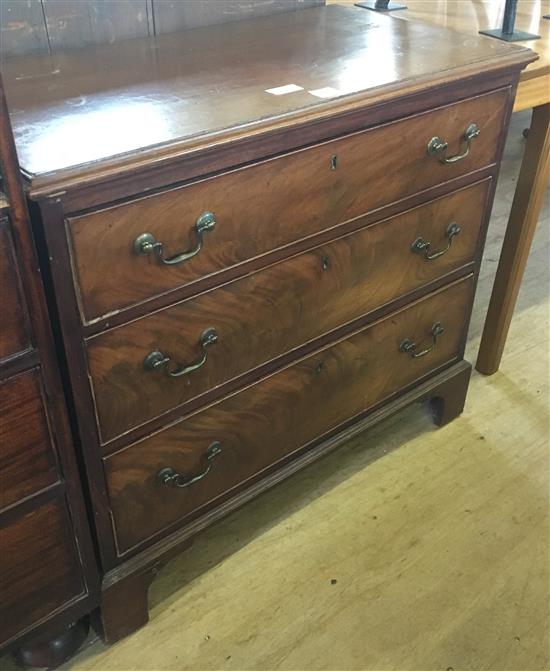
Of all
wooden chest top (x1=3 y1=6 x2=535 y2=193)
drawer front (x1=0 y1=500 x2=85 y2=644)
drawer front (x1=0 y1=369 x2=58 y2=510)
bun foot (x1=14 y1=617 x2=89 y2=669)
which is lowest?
bun foot (x1=14 y1=617 x2=89 y2=669)

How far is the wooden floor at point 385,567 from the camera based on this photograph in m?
1.26

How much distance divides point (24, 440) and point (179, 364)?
25cm

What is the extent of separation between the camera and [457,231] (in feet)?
4.57

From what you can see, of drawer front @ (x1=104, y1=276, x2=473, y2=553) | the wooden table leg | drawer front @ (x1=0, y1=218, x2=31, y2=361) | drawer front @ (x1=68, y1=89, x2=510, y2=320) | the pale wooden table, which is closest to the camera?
drawer front @ (x1=0, y1=218, x2=31, y2=361)

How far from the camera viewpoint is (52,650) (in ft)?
3.92

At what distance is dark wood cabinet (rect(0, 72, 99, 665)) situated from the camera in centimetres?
82

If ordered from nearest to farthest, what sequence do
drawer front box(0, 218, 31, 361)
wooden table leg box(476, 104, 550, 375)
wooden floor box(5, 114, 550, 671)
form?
drawer front box(0, 218, 31, 361), wooden floor box(5, 114, 550, 671), wooden table leg box(476, 104, 550, 375)

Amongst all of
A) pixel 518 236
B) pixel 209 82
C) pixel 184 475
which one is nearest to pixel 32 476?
pixel 184 475

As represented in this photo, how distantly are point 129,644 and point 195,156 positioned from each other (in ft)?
2.80

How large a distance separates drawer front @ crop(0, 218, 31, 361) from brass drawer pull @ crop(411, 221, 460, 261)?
748 millimetres

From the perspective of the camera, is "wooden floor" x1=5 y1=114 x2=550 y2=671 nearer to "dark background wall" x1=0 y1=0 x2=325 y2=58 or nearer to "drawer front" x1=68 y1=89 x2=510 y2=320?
"drawer front" x1=68 y1=89 x2=510 y2=320

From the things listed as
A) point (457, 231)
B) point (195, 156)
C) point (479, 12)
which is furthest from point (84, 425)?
point (479, 12)

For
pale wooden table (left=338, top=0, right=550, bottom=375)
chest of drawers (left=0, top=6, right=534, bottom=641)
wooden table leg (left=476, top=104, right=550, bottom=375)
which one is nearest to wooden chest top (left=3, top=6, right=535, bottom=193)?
chest of drawers (left=0, top=6, right=534, bottom=641)

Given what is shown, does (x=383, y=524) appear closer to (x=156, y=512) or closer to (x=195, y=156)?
(x=156, y=512)
